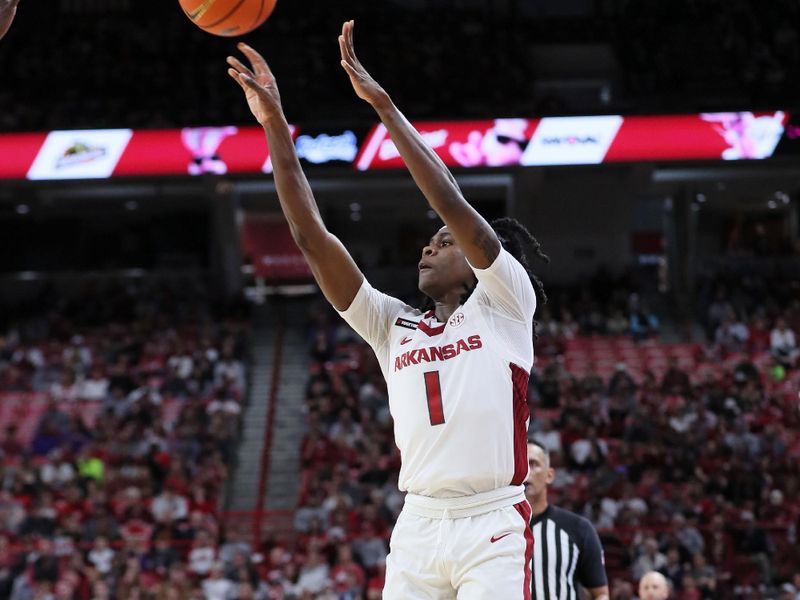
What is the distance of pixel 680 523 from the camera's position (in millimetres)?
15188

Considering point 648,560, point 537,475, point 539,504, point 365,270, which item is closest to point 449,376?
point 537,475

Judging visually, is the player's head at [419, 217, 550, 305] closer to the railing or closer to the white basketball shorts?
the white basketball shorts

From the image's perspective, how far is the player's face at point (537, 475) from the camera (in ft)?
20.3

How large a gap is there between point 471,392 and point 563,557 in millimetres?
2204

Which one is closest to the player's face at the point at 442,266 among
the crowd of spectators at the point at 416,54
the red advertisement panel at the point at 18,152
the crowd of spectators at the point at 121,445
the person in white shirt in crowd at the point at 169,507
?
the crowd of spectators at the point at 121,445

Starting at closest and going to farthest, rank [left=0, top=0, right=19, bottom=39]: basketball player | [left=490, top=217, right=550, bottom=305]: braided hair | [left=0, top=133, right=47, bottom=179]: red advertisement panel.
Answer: [left=490, top=217, right=550, bottom=305]: braided hair
[left=0, top=0, right=19, bottom=39]: basketball player
[left=0, top=133, right=47, bottom=179]: red advertisement panel

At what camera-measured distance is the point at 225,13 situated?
5605 mm

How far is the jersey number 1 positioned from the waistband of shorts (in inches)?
10.7

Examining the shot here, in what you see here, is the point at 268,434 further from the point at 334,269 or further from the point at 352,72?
the point at 352,72

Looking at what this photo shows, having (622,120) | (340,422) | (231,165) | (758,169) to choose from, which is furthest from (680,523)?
(758,169)

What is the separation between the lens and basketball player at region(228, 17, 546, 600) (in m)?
4.09

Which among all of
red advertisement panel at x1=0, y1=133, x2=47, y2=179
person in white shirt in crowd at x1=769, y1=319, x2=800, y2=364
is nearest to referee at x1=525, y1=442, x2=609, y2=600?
person in white shirt in crowd at x1=769, y1=319, x2=800, y2=364

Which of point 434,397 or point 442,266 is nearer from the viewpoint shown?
point 434,397

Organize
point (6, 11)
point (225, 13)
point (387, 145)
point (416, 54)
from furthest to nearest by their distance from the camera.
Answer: point (416, 54)
point (387, 145)
point (225, 13)
point (6, 11)
